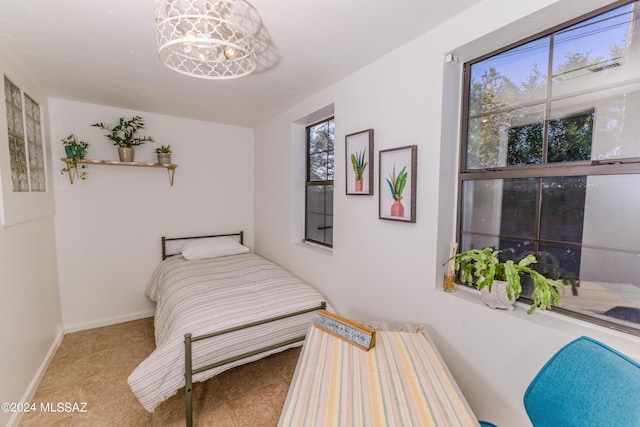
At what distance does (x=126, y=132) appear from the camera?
3.01m

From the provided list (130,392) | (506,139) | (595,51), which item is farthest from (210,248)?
(595,51)

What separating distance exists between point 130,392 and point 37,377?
2.45 feet

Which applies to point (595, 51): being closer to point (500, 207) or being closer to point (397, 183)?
point (500, 207)

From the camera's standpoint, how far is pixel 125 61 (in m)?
1.90

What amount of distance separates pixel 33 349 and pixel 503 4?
3711 mm

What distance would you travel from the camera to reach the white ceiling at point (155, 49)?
1.36 m

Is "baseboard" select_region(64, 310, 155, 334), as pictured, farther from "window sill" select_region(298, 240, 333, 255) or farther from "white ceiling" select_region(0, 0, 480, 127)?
"white ceiling" select_region(0, 0, 480, 127)

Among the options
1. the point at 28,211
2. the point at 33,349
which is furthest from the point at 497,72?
the point at 33,349

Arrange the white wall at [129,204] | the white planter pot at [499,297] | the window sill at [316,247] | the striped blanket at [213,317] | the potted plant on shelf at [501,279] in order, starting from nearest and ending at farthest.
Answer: the potted plant on shelf at [501,279] → the white planter pot at [499,297] → the striped blanket at [213,317] → the window sill at [316,247] → the white wall at [129,204]

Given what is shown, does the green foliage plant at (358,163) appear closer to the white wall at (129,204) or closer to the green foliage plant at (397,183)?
the green foliage plant at (397,183)

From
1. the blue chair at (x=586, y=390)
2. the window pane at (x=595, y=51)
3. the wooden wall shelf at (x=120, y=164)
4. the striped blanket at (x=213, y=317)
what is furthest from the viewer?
the wooden wall shelf at (x=120, y=164)

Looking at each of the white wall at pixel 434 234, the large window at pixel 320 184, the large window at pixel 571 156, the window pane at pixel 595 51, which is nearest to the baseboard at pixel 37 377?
the white wall at pixel 434 234

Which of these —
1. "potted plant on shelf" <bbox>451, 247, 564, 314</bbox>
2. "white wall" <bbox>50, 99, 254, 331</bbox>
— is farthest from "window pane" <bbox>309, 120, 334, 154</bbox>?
"potted plant on shelf" <bbox>451, 247, 564, 314</bbox>

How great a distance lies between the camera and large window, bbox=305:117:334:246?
2.75 meters
